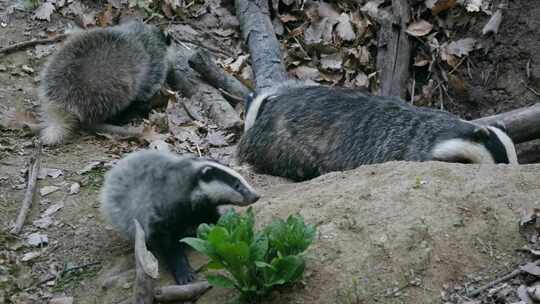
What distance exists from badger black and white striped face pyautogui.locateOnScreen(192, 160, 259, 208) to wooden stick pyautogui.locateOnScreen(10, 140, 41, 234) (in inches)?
45.5

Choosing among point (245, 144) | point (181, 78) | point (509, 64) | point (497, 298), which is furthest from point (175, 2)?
point (497, 298)

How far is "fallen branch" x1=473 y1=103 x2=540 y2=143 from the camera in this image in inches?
206

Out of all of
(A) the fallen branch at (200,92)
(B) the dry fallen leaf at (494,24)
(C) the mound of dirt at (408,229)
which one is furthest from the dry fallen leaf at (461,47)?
(C) the mound of dirt at (408,229)

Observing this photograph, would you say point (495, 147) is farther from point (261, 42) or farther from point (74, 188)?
point (261, 42)

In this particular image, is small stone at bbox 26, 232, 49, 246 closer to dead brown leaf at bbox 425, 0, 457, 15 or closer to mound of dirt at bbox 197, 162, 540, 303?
mound of dirt at bbox 197, 162, 540, 303

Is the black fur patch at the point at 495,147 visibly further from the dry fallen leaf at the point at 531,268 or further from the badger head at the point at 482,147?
the dry fallen leaf at the point at 531,268

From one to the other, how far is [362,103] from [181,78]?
6.81ft

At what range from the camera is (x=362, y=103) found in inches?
203

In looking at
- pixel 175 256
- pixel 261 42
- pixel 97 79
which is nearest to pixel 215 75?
pixel 261 42

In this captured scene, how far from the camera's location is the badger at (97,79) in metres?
5.74

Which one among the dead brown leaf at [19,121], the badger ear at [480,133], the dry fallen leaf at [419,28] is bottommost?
the dead brown leaf at [19,121]

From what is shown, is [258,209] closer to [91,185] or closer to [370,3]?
[91,185]

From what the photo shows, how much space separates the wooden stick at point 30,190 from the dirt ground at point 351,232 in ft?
0.15

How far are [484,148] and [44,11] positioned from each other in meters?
4.15
